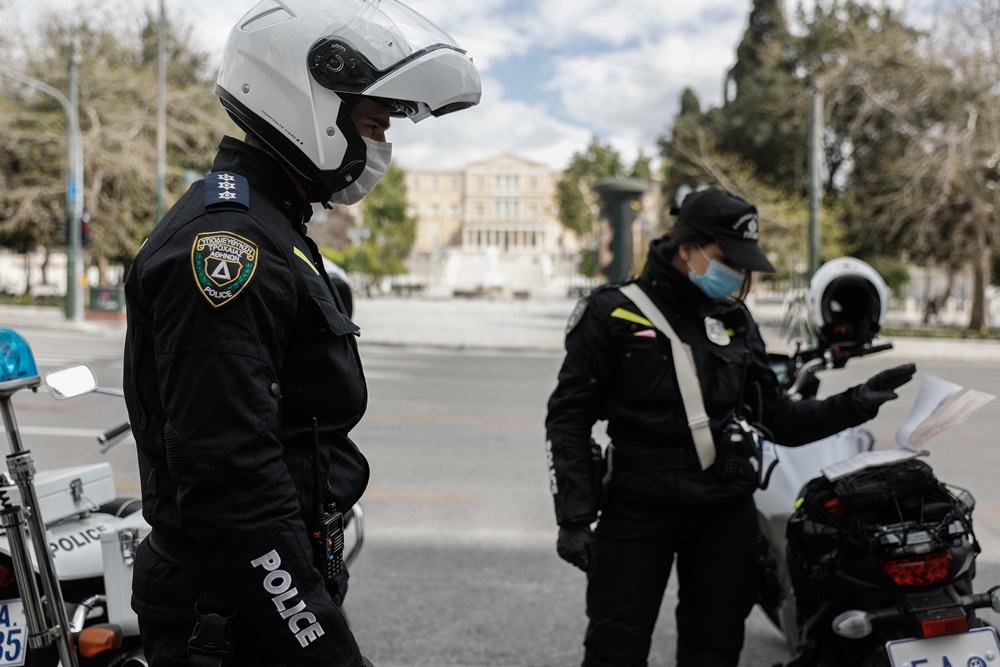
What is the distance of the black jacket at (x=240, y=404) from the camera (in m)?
1.33

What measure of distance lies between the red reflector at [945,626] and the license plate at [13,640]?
7.78 ft

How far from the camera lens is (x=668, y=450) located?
2662 mm

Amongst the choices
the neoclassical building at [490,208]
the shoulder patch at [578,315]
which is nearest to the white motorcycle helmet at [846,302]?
the shoulder patch at [578,315]

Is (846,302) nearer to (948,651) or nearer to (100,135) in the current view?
(948,651)

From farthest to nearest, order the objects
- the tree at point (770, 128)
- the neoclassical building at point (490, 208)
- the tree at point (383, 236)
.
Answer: the neoclassical building at point (490, 208) < the tree at point (383, 236) < the tree at point (770, 128)

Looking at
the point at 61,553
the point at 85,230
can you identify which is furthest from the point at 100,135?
the point at 61,553

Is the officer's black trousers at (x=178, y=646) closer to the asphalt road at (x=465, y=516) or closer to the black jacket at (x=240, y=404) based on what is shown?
the black jacket at (x=240, y=404)

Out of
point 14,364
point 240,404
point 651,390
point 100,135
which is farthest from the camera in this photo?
point 100,135

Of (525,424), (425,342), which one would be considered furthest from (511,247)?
A: (525,424)

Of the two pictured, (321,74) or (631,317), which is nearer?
(321,74)

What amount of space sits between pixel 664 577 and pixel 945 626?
78cm

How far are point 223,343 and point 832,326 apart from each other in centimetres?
244

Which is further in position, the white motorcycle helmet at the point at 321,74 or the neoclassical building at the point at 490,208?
the neoclassical building at the point at 490,208

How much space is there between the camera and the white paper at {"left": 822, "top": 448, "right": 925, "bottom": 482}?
2529 millimetres
